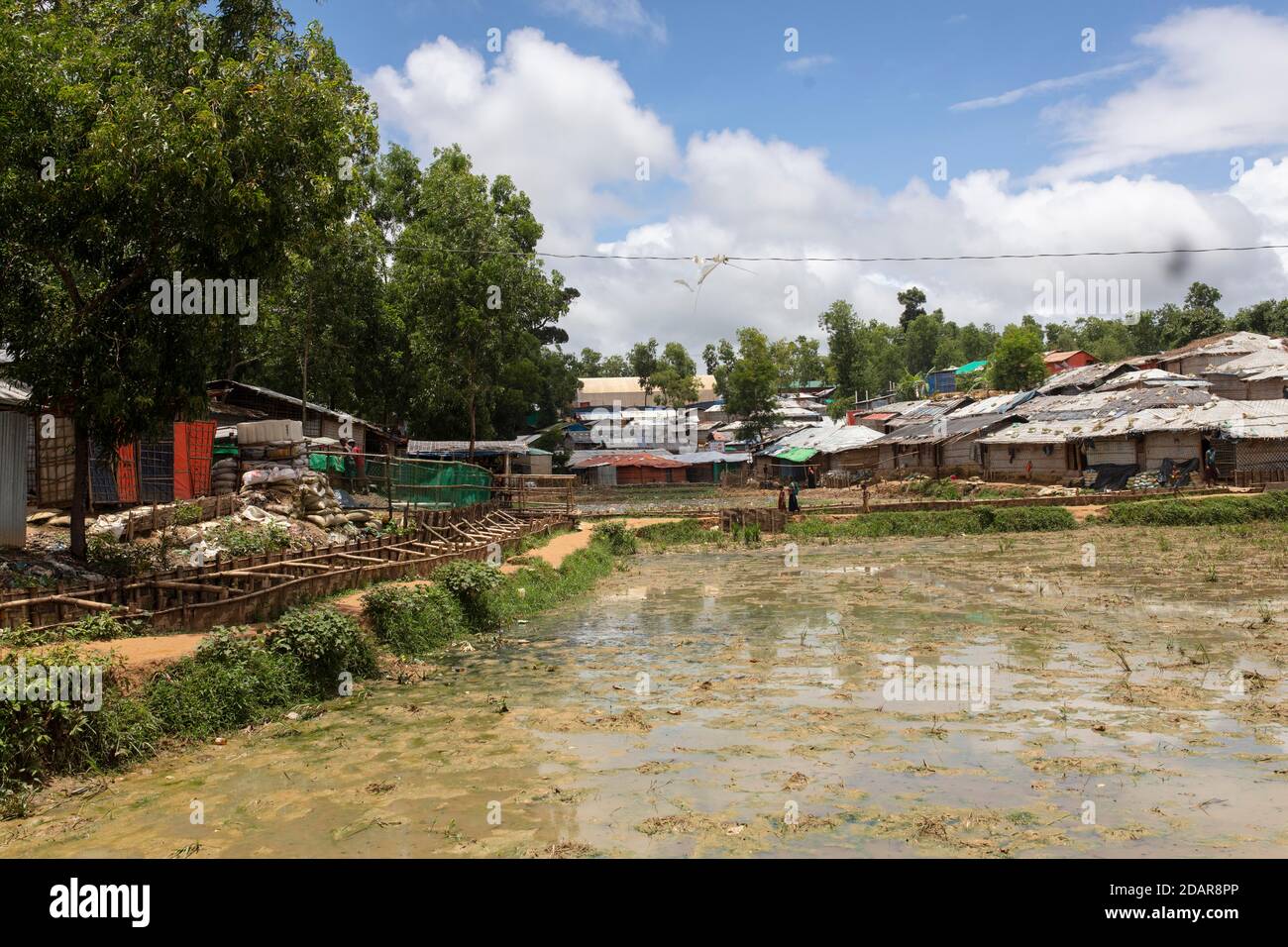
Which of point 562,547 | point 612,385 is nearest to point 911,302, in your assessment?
point 612,385

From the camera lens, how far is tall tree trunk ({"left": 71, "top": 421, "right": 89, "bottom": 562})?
1337cm

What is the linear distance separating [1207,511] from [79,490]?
1134 inches

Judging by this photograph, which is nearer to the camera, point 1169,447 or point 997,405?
point 1169,447

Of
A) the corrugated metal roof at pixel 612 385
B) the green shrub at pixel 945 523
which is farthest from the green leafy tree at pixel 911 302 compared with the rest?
the green shrub at pixel 945 523

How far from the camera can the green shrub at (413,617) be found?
1245 centimetres

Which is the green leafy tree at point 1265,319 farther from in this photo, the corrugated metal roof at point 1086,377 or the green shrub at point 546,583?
the green shrub at point 546,583

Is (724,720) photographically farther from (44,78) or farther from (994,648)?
(44,78)

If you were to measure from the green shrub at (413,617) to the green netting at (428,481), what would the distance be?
22.8ft

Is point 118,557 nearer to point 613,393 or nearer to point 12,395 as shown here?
point 12,395

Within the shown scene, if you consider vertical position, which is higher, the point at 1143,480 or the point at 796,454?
the point at 796,454

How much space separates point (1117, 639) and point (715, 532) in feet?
61.1

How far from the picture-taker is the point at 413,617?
13070 millimetres

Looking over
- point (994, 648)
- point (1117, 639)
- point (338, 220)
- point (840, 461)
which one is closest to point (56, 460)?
point (338, 220)
